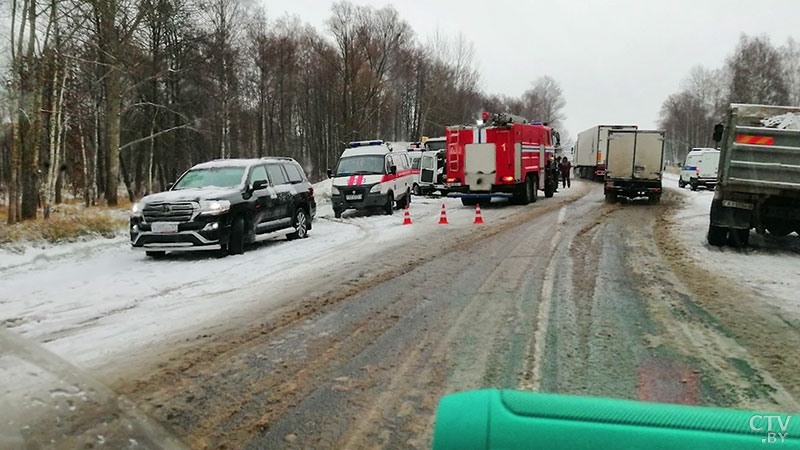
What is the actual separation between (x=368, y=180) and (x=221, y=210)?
28.3ft

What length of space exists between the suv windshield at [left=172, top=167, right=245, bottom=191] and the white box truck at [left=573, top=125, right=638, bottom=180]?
101ft

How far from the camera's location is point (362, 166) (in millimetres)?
18891

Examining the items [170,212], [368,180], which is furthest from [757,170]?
[368,180]

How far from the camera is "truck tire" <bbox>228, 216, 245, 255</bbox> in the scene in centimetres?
1034

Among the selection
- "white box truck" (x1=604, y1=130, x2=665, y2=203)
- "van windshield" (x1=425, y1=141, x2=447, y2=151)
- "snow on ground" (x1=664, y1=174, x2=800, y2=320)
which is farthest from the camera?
"van windshield" (x1=425, y1=141, x2=447, y2=151)

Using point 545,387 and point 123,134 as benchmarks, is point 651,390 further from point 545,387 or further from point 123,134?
point 123,134

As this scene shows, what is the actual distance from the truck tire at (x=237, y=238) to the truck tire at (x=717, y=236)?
29.4 ft

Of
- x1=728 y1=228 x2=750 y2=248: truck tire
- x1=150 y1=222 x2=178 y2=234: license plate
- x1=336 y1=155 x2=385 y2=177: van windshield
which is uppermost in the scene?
x1=336 y1=155 x2=385 y2=177: van windshield

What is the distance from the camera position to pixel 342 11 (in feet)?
152

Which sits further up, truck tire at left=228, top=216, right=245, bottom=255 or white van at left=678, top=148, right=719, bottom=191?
white van at left=678, top=148, right=719, bottom=191

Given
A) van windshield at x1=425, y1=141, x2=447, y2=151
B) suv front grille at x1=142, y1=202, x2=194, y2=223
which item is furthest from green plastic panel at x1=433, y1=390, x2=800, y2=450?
van windshield at x1=425, y1=141, x2=447, y2=151

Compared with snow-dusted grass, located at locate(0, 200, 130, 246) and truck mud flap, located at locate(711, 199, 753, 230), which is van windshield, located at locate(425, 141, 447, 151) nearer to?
snow-dusted grass, located at locate(0, 200, 130, 246)

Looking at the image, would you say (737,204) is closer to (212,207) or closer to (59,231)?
(212,207)

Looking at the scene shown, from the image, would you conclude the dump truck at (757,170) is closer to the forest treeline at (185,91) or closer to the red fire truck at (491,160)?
the red fire truck at (491,160)
